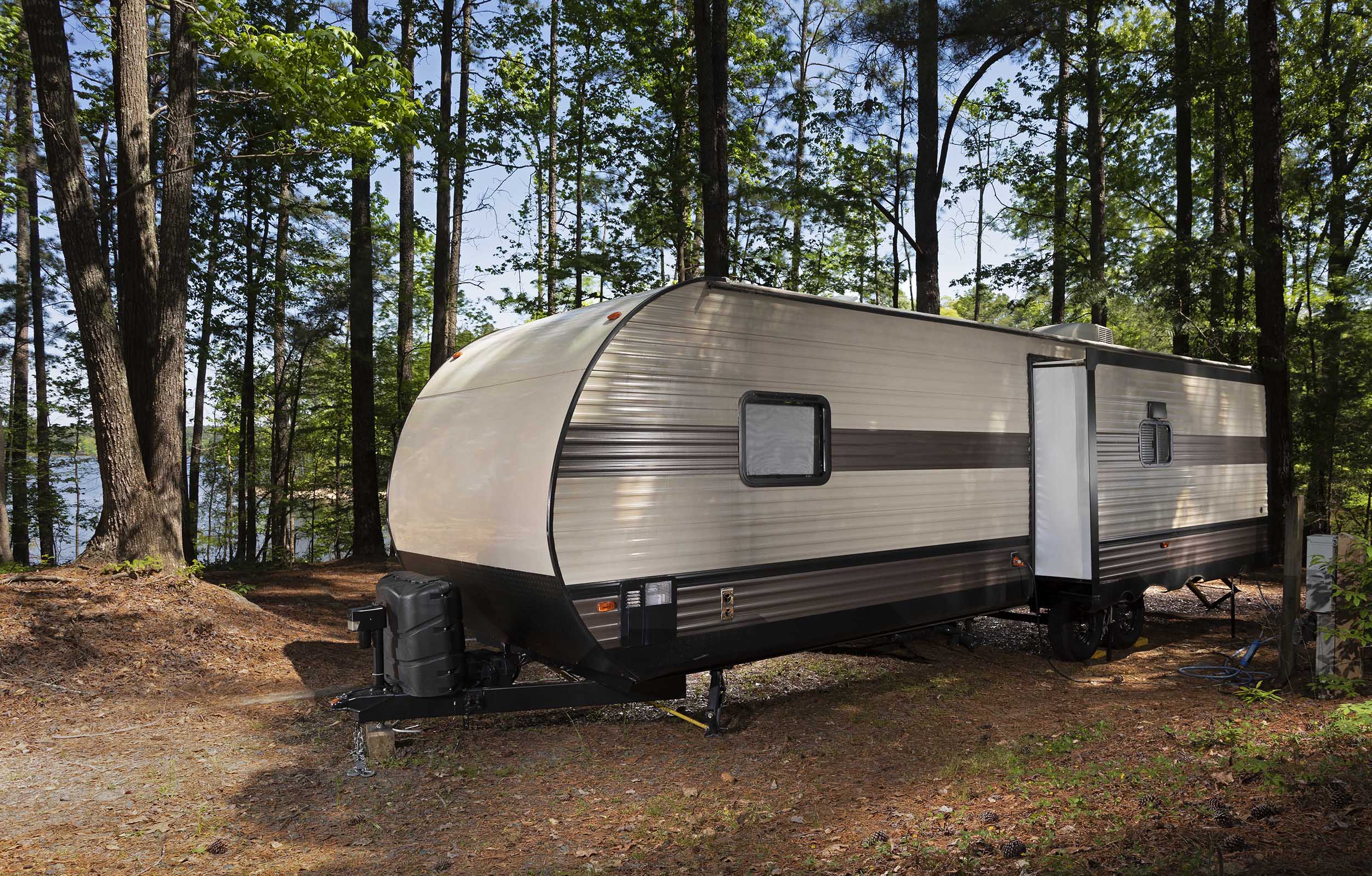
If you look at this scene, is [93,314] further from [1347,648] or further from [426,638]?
[1347,648]

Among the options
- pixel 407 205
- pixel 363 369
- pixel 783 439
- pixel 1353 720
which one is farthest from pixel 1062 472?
pixel 407 205

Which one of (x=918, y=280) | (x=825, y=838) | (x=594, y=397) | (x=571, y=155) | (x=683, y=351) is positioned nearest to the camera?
(x=825, y=838)

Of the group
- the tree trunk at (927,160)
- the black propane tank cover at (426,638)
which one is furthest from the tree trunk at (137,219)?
the tree trunk at (927,160)

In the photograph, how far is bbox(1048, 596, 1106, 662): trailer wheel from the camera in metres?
7.56

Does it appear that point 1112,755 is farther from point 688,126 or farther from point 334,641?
point 688,126

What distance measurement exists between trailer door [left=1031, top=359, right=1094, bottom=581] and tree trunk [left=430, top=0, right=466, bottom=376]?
10811 millimetres

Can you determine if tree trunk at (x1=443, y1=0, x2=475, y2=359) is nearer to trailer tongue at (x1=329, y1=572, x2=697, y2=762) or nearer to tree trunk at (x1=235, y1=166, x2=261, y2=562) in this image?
tree trunk at (x1=235, y1=166, x2=261, y2=562)

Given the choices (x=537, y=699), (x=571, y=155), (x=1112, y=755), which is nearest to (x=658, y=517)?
(x=537, y=699)

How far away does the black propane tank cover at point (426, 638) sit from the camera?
16.5 ft

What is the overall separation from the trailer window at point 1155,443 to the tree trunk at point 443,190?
11.4m

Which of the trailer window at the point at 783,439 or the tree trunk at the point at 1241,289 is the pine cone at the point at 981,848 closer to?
the trailer window at the point at 783,439

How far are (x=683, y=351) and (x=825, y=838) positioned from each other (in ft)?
9.57

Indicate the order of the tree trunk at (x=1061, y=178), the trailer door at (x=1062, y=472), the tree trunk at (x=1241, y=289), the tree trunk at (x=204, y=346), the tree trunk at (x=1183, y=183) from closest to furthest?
the trailer door at (x=1062, y=472), the tree trunk at (x=1241, y=289), the tree trunk at (x=1183, y=183), the tree trunk at (x=1061, y=178), the tree trunk at (x=204, y=346)

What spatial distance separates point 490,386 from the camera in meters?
5.65
